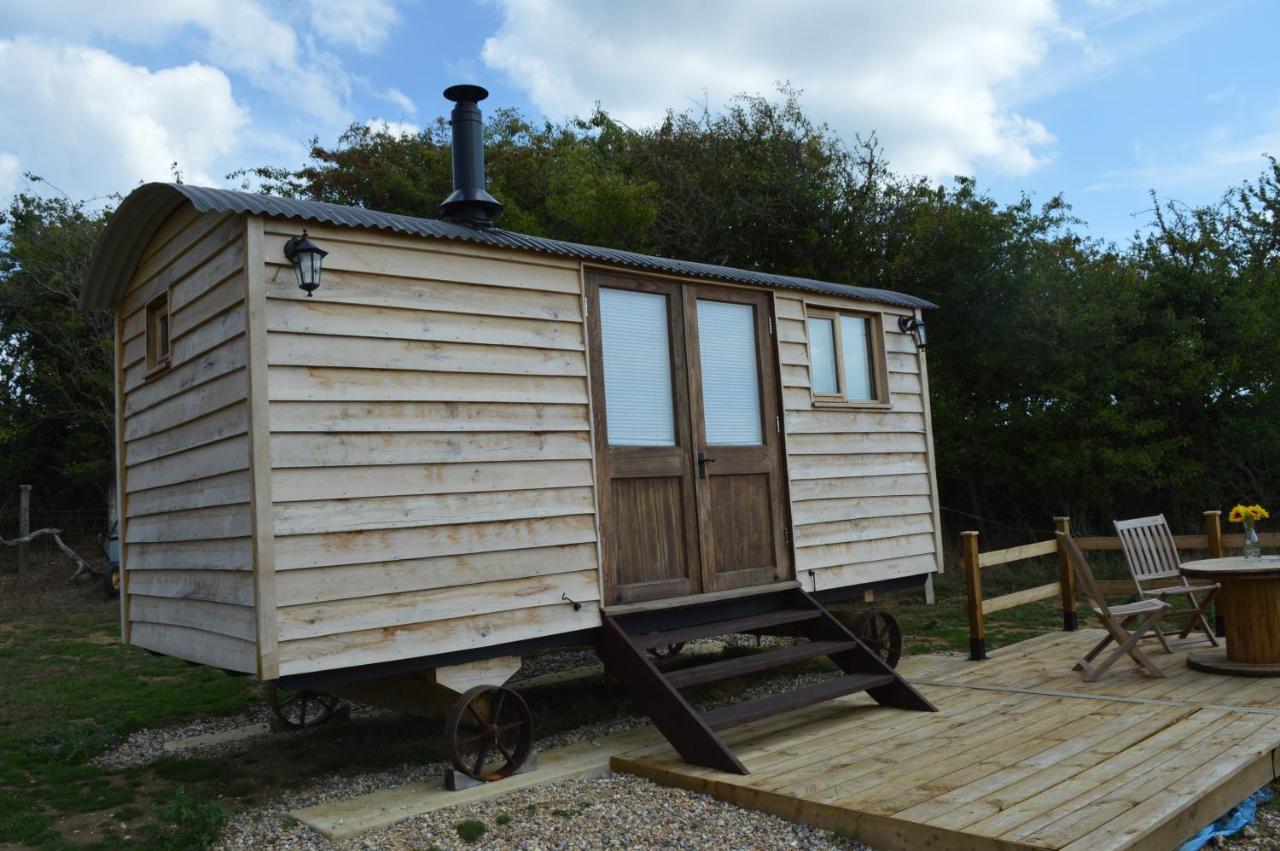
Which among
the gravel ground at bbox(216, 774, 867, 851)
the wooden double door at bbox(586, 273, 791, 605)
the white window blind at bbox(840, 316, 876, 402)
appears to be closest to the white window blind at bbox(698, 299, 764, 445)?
the wooden double door at bbox(586, 273, 791, 605)

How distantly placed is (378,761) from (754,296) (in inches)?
155

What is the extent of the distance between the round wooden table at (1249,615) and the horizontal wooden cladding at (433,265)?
4357 mm

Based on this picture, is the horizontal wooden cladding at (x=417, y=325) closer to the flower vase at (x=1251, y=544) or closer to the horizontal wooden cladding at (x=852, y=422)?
the horizontal wooden cladding at (x=852, y=422)

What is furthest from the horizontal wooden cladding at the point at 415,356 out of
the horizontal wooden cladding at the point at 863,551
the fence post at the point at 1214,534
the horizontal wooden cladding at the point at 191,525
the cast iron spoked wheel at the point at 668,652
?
the fence post at the point at 1214,534

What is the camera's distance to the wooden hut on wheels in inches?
171

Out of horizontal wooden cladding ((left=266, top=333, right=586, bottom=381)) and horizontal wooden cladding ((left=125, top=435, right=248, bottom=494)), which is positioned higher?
horizontal wooden cladding ((left=266, top=333, right=586, bottom=381))

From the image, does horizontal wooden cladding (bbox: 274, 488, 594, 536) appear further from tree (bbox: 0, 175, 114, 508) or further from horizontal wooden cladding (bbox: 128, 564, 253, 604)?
tree (bbox: 0, 175, 114, 508)

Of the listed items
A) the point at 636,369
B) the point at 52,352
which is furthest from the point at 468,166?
the point at 52,352

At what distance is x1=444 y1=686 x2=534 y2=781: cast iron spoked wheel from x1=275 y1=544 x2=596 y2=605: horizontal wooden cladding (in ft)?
1.95

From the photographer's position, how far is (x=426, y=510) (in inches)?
185

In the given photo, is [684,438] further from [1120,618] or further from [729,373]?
[1120,618]

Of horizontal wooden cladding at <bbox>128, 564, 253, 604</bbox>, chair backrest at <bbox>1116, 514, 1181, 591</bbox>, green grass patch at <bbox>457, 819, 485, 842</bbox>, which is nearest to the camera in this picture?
green grass patch at <bbox>457, 819, 485, 842</bbox>

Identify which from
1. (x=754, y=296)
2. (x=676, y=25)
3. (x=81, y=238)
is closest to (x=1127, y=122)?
(x=754, y=296)

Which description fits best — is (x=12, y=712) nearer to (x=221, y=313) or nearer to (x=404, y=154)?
(x=221, y=313)
